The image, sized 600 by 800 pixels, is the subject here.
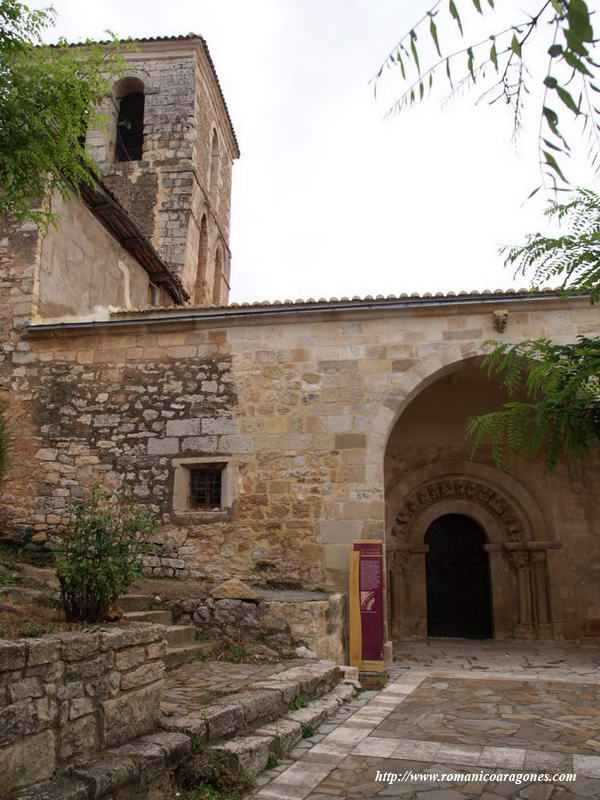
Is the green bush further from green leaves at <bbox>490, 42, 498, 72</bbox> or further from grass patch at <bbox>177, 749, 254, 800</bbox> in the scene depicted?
green leaves at <bbox>490, 42, 498, 72</bbox>

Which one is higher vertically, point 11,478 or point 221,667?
point 11,478

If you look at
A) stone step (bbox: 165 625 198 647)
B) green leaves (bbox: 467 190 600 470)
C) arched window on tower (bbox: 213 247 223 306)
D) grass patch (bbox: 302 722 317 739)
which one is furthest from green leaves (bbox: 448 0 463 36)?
arched window on tower (bbox: 213 247 223 306)

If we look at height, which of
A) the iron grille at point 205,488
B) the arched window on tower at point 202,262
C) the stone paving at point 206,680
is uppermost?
the arched window on tower at point 202,262

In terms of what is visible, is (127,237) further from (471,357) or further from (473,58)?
(473,58)

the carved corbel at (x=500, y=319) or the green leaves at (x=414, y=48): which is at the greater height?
the carved corbel at (x=500, y=319)

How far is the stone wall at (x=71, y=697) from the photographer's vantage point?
8.87 ft

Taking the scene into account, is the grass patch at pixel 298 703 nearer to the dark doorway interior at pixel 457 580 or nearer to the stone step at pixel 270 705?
the stone step at pixel 270 705

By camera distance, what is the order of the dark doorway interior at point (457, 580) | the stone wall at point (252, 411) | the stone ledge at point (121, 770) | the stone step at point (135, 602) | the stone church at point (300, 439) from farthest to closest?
the dark doorway interior at point (457, 580), the stone church at point (300, 439), the stone wall at point (252, 411), the stone step at point (135, 602), the stone ledge at point (121, 770)

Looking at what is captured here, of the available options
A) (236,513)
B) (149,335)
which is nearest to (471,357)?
(236,513)

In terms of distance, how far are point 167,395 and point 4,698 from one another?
20.6ft

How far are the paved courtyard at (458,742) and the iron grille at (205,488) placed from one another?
3095 millimetres

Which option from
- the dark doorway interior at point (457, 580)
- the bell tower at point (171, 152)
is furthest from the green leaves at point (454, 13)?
the bell tower at point (171, 152)

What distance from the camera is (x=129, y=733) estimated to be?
10.9 feet

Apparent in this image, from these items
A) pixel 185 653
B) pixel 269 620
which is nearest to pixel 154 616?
pixel 185 653
